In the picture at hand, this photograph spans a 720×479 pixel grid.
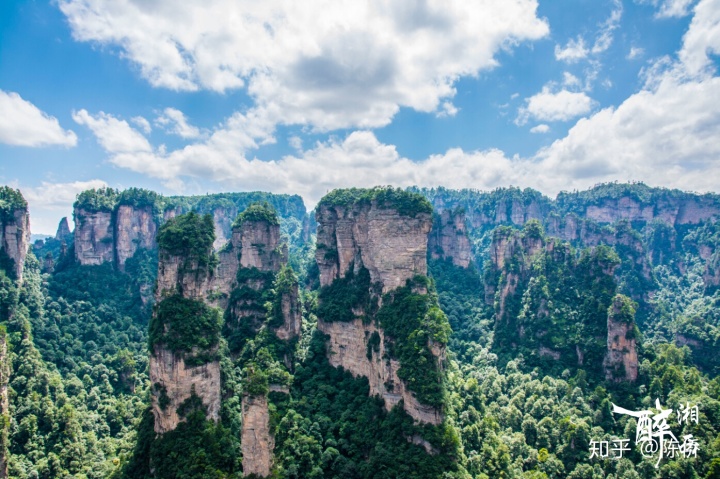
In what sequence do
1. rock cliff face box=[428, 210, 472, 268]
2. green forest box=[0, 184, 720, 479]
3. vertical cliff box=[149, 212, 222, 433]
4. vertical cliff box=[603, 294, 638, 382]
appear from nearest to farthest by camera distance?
vertical cliff box=[149, 212, 222, 433] < green forest box=[0, 184, 720, 479] < vertical cliff box=[603, 294, 638, 382] < rock cliff face box=[428, 210, 472, 268]

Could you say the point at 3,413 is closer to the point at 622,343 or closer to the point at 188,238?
the point at 188,238

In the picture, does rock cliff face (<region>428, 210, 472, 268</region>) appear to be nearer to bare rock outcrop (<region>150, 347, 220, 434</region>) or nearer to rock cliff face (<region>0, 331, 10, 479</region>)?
bare rock outcrop (<region>150, 347, 220, 434</region>)

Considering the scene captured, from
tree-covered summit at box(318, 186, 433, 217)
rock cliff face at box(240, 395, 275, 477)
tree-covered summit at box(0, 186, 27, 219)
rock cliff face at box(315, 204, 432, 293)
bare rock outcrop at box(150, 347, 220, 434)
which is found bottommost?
rock cliff face at box(240, 395, 275, 477)

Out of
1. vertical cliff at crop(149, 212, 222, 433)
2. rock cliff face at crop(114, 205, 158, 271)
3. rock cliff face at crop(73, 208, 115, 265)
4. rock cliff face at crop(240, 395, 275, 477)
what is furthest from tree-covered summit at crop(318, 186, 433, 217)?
rock cliff face at crop(73, 208, 115, 265)

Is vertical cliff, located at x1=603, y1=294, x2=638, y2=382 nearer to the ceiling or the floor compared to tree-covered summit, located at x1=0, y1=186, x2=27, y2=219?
nearer to the floor

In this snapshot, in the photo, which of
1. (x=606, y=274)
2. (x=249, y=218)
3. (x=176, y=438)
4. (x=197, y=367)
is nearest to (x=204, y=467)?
(x=176, y=438)
